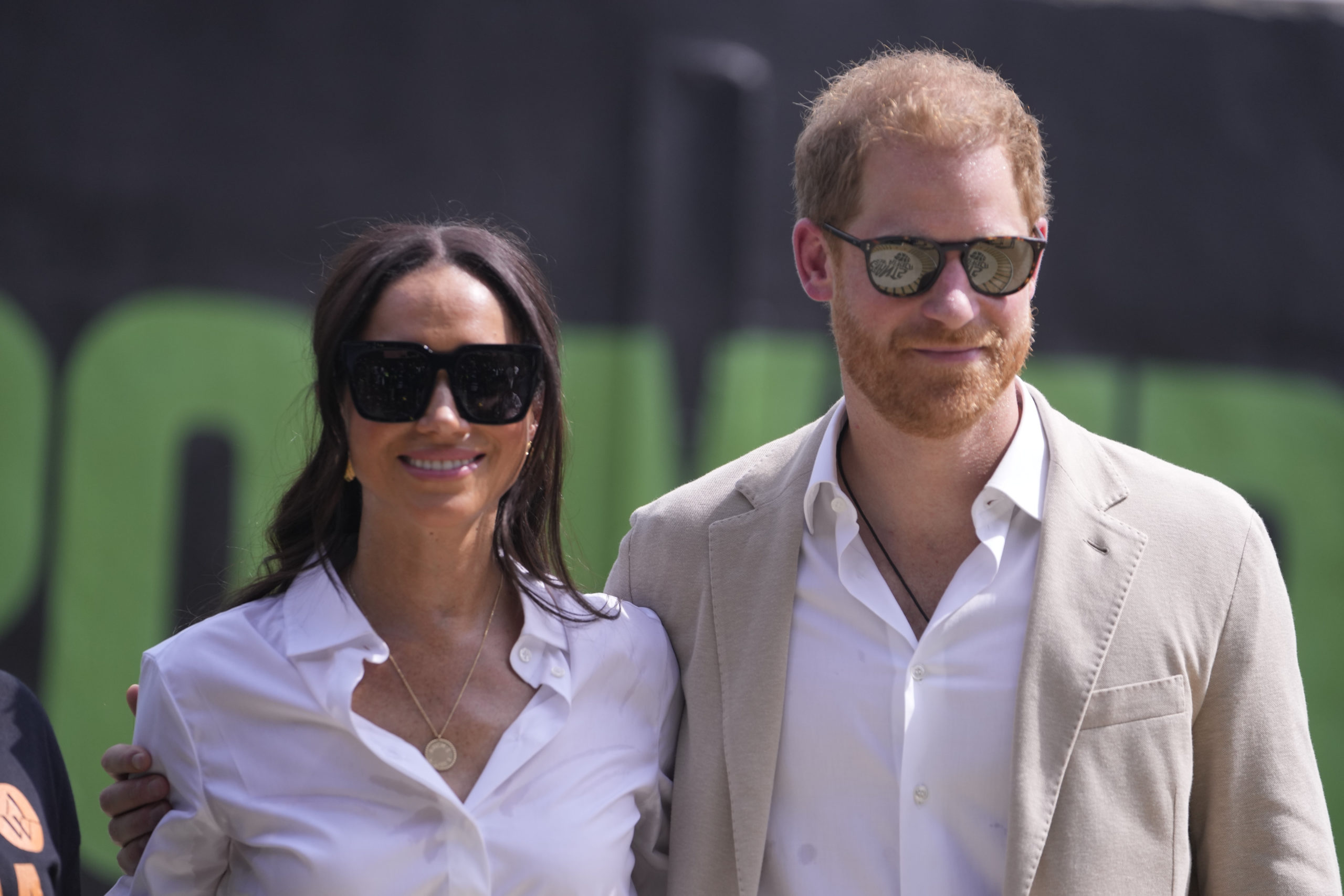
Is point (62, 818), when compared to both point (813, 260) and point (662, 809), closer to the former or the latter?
point (662, 809)

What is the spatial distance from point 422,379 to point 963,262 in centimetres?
98

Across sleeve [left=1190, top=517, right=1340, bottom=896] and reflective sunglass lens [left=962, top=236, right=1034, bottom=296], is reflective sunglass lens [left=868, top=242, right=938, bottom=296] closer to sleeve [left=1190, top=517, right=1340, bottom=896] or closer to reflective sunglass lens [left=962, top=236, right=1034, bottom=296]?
reflective sunglass lens [left=962, top=236, right=1034, bottom=296]

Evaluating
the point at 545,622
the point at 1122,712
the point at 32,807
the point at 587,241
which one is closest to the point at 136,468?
the point at 587,241

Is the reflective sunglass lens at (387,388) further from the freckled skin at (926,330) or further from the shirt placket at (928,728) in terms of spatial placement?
the shirt placket at (928,728)

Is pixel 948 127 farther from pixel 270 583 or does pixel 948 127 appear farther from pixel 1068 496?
pixel 270 583

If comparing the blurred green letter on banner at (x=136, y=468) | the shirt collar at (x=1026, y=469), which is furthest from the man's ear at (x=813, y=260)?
the blurred green letter on banner at (x=136, y=468)

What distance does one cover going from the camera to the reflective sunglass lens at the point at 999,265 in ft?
7.70

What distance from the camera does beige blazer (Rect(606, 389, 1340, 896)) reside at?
2.20 meters

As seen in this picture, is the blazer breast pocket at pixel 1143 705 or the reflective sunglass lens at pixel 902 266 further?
the reflective sunglass lens at pixel 902 266

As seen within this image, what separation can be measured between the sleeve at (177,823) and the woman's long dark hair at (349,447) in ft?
0.92

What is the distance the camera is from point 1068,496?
7.84 ft

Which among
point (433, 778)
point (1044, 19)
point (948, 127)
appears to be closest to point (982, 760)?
point (433, 778)

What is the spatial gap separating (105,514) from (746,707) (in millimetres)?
3138

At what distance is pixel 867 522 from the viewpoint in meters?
2.54
